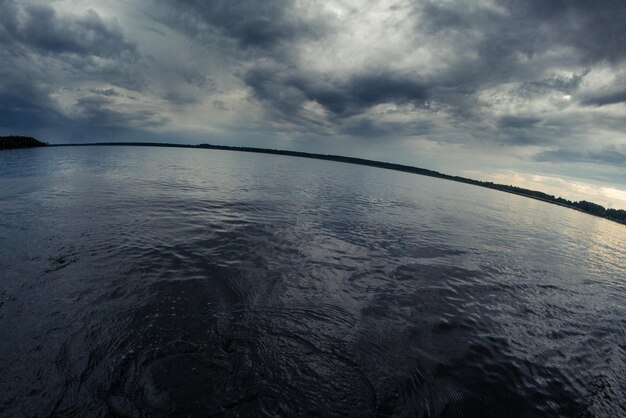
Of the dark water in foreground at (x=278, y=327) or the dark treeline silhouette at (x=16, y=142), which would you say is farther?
the dark treeline silhouette at (x=16, y=142)

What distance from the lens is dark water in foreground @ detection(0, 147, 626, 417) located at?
5625 mm

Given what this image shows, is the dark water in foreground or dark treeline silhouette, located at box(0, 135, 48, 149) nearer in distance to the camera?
the dark water in foreground

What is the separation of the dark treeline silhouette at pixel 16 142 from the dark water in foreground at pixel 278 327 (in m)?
129

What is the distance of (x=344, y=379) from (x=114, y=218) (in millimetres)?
17761

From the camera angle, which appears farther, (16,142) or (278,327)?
(16,142)

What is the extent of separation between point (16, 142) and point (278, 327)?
545 feet

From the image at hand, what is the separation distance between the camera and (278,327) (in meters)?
7.77

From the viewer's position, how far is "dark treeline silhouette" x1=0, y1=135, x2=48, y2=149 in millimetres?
98688

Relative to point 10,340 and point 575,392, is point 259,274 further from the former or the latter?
point 575,392

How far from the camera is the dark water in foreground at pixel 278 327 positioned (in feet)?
18.5

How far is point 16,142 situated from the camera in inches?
4385

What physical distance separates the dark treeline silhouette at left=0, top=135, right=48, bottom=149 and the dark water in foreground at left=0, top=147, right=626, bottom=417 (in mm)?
128976

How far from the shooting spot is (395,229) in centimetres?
2272

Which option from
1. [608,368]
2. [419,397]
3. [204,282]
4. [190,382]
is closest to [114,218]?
[204,282]
